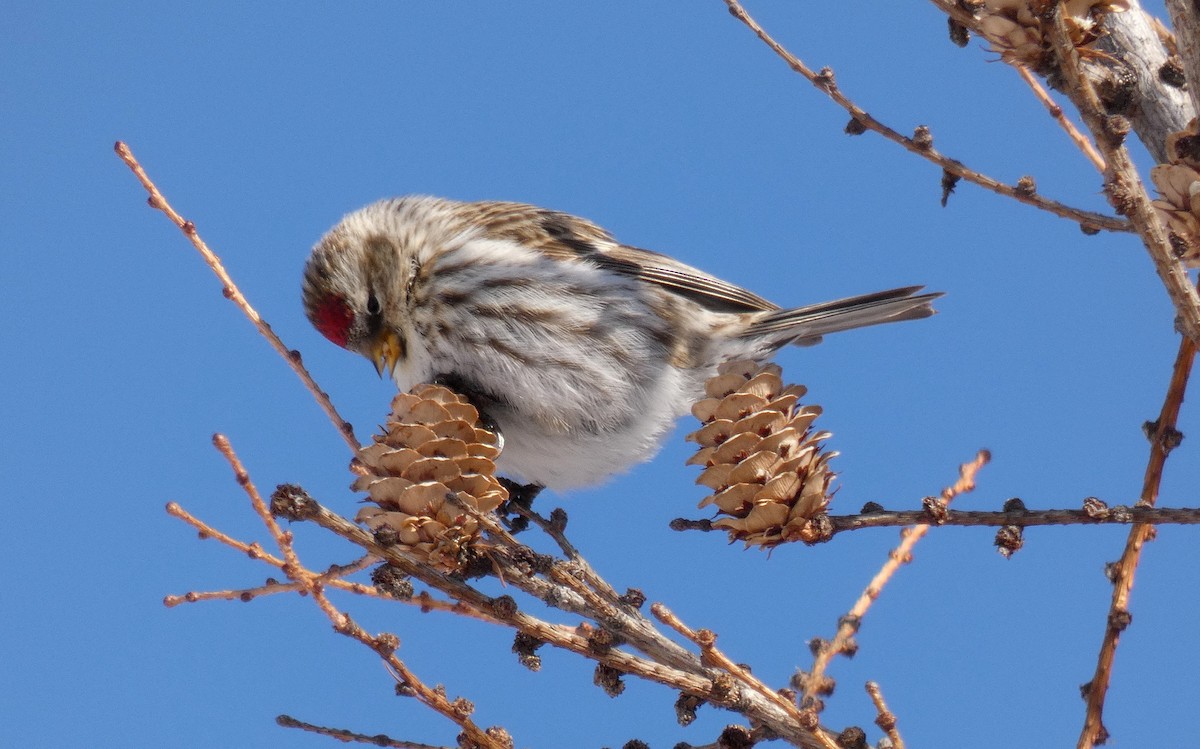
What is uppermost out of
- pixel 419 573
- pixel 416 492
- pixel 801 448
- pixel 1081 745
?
pixel 801 448

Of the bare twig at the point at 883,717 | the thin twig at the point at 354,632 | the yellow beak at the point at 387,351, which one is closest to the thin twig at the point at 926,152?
the bare twig at the point at 883,717

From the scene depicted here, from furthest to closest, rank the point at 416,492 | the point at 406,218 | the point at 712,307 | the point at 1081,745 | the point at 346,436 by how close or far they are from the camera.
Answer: the point at 406,218 < the point at 712,307 < the point at 346,436 < the point at 416,492 < the point at 1081,745

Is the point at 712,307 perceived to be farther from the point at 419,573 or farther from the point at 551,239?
the point at 419,573

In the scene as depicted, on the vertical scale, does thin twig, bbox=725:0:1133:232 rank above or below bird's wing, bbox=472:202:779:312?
below

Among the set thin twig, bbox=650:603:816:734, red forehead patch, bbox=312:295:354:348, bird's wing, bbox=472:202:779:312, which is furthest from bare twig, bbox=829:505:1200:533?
red forehead patch, bbox=312:295:354:348

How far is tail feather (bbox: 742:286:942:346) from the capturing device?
201 cm

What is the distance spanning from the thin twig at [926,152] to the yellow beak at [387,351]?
1.17 metres

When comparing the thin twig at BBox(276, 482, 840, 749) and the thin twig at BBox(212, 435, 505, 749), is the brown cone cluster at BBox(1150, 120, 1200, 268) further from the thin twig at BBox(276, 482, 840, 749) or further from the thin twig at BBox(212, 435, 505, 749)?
the thin twig at BBox(212, 435, 505, 749)

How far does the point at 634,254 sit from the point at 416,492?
1.22 metres

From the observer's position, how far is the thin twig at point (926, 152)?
4.11ft

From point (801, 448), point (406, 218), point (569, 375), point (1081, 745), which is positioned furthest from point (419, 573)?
point (406, 218)

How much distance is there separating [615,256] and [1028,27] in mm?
1375

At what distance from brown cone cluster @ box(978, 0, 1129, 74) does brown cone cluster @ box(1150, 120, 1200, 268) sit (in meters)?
0.16

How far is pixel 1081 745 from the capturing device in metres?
1.16
